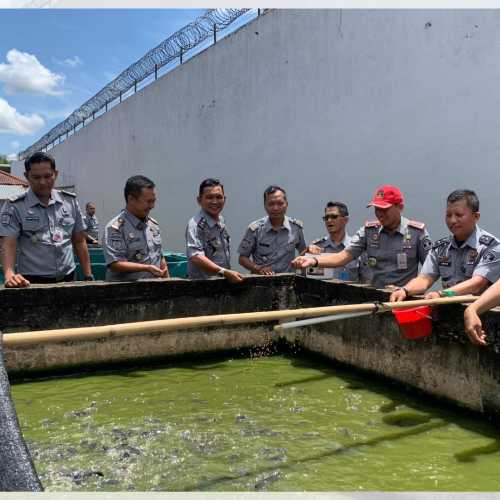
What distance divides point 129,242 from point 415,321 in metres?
2.40

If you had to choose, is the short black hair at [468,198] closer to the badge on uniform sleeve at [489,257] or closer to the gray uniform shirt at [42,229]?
the badge on uniform sleeve at [489,257]

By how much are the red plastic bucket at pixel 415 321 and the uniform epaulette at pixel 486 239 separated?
0.54m

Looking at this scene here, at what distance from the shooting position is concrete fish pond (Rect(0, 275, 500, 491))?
8.77ft

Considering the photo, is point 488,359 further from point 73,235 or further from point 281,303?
point 73,235

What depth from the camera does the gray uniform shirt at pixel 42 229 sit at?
13.8 ft

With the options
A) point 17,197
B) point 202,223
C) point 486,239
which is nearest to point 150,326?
point 486,239

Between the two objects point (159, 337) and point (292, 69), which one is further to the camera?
point (292, 69)

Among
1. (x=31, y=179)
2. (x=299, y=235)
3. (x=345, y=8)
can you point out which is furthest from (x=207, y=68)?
(x=31, y=179)

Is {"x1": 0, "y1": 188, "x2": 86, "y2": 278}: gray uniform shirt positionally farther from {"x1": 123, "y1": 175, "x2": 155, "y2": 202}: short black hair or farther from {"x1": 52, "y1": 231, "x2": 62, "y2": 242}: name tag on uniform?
{"x1": 123, "y1": 175, "x2": 155, "y2": 202}: short black hair

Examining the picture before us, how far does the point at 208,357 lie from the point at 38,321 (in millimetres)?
1466

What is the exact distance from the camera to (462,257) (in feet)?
11.7

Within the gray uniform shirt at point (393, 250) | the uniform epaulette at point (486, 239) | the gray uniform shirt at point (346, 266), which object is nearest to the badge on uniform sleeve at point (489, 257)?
the uniform epaulette at point (486, 239)

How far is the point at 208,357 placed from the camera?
4789 mm

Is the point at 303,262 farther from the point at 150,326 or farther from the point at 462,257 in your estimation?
the point at 150,326
